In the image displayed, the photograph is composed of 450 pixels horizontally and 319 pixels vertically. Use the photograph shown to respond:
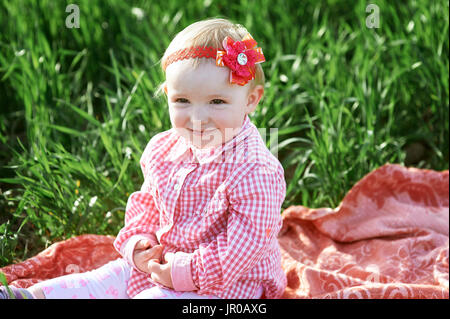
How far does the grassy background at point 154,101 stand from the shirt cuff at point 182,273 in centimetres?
61

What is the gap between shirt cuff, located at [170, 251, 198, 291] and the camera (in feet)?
5.92

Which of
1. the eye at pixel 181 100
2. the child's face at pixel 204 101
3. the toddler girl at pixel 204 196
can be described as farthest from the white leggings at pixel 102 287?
the eye at pixel 181 100

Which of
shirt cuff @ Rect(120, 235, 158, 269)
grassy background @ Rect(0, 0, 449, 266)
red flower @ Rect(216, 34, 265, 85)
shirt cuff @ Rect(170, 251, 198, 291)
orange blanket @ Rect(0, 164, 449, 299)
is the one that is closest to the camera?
red flower @ Rect(216, 34, 265, 85)

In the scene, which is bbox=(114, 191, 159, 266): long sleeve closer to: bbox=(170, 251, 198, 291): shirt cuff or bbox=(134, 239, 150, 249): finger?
bbox=(134, 239, 150, 249): finger

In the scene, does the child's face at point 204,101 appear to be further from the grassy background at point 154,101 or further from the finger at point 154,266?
the grassy background at point 154,101

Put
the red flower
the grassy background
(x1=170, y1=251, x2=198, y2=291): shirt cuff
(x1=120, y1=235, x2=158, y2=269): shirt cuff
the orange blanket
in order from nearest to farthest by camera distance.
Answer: the red flower → (x1=170, y1=251, x2=198, y2=291): shirt cuff → (x1=120, y1=235, x2=158, y2=269): shirt cuff → the orange blanket → the grassy background

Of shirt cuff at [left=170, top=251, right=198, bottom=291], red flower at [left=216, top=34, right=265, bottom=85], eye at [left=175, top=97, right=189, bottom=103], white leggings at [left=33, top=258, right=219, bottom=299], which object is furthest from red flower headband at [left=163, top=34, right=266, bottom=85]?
white leggings at [left=33, top=258, right=219, bottom=299]

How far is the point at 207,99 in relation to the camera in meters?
1.72

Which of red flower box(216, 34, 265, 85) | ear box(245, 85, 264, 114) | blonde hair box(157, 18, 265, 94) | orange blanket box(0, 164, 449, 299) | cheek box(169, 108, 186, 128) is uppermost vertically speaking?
blonde hair box(157, 18, 265, 94)

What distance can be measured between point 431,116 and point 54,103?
1.78 metres

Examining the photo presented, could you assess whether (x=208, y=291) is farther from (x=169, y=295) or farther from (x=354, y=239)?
(x=354, y=239)

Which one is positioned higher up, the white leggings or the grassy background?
the grassy background

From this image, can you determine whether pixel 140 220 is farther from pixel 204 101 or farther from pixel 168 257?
pixel 204 101

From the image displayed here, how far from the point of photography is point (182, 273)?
1.81 m
